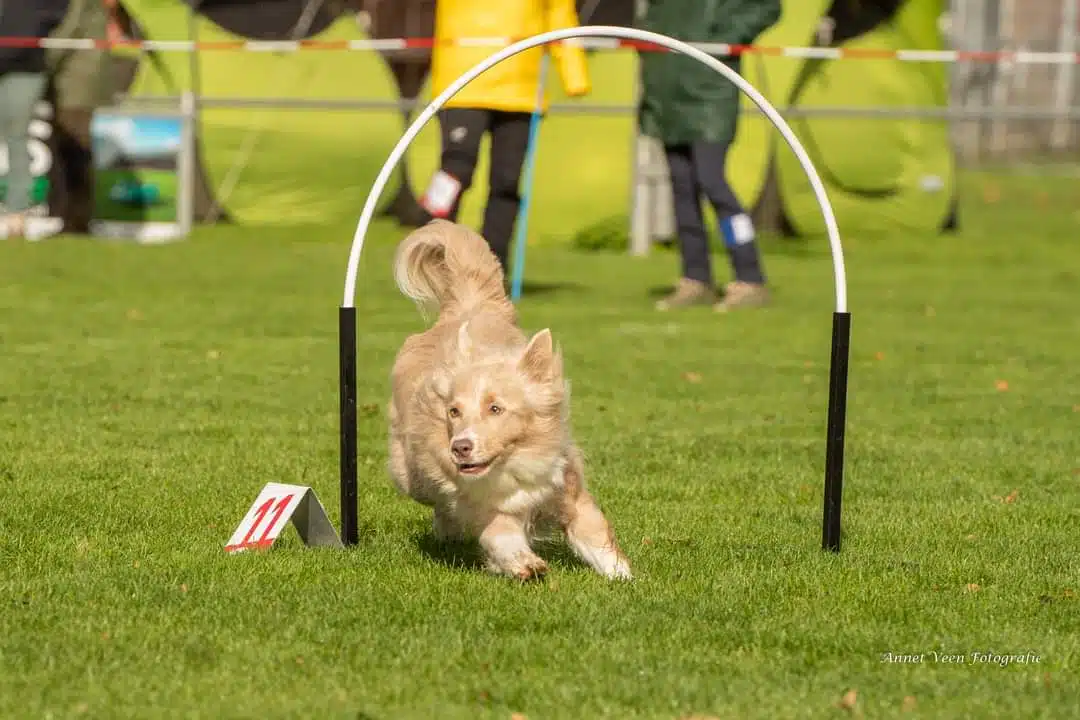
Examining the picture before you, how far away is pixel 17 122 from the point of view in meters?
16.9

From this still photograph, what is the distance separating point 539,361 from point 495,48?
23.9 ft

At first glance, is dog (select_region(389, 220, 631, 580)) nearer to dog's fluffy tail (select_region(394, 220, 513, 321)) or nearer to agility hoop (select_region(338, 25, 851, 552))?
agility hoop (select_region(338, 25, 851, 552))

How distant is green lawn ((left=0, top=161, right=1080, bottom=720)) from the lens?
4555 mm

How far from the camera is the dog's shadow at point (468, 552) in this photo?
6.02 meters

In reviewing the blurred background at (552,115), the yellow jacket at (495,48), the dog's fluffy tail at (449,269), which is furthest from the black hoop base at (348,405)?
the blurred background at (552,115)

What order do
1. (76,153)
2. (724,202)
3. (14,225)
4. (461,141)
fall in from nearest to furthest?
(461,141), (724,202), (14,225), (76,153)

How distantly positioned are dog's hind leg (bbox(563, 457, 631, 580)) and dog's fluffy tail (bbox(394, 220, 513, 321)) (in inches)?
41.0

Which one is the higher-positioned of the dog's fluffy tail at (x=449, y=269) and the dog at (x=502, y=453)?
the dog's fluffy tail at (x=449, y=269)

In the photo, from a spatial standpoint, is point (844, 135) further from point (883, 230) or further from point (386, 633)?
point (386, 633)

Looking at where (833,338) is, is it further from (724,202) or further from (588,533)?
(724,202)

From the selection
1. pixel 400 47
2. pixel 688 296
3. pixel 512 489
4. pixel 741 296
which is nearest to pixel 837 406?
pixel 512 489

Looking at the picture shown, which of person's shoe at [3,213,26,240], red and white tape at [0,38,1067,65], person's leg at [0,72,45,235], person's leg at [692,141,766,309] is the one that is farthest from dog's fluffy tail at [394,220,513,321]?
person's shoe at [3,213,26,240]

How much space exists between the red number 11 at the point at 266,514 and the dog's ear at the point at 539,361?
95 cm

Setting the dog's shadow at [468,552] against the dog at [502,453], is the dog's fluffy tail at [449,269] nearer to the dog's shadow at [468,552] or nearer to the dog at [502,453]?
the dog at [502,453]
